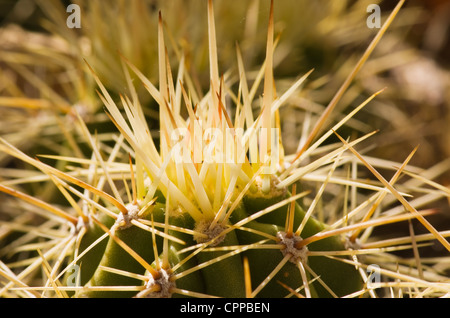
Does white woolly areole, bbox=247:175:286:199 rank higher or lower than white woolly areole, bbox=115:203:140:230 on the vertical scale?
higher

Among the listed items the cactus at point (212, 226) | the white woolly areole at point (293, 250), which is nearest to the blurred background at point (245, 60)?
the cactus at point (212, 226)

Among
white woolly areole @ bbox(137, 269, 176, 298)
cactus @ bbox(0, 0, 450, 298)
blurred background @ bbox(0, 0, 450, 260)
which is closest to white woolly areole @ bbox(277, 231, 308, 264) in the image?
cactus @ bbox(0, 0, 450, 298)

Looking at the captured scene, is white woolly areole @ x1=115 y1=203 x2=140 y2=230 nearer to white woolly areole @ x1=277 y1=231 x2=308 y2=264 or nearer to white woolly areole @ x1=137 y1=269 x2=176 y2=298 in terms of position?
white woolly areole @ x1=137 y1=269 x2=176 y2=298

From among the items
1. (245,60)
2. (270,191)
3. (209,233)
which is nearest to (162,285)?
(209,233)

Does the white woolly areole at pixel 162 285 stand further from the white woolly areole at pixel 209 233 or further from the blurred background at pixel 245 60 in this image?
the blurred background at pixel 245 60

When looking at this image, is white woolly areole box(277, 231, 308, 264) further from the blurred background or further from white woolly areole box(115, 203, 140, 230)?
the blurred background

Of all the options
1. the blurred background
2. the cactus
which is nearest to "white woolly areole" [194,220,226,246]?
the cactus

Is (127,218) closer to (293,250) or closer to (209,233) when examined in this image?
(209,233)

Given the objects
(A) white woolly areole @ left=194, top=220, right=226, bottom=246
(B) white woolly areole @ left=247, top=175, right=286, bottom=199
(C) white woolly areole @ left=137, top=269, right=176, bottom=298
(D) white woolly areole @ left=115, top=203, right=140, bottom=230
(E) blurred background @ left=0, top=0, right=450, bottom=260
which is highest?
(E) blurred background @ left=0, top=0, right=450, bottom=260

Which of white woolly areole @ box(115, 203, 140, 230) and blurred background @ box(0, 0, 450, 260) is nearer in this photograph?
white woolly areole @ box(115, 203, 140, 230)
